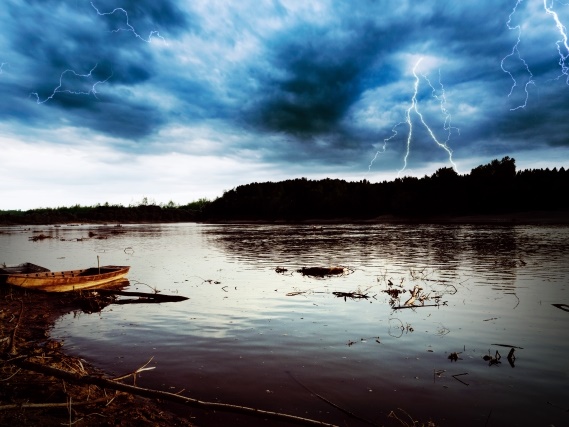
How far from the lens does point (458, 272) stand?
24.9 m

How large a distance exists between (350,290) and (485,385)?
11462mm

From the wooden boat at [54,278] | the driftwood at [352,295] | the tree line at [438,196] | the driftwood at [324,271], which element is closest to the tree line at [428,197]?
the tree line at [438,196]

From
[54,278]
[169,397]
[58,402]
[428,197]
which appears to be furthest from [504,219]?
[58,402]

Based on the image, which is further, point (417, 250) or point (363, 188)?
point (363, 188)

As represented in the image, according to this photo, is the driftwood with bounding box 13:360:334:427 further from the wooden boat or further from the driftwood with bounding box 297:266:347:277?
the driftwood with bounding box 297:266:347:277

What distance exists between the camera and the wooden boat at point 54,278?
18.6m

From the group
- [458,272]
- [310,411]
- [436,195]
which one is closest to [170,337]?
[310,411]

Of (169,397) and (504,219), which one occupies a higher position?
(169,397)

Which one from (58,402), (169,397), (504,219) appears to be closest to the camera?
(169,397)

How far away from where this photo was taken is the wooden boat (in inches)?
733

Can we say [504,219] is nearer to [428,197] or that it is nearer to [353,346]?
[428,197]

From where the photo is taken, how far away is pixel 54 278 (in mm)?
19562

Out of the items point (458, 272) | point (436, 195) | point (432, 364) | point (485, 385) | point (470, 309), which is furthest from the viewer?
point (436, 195)

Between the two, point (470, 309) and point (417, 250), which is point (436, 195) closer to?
point (417, 250)
